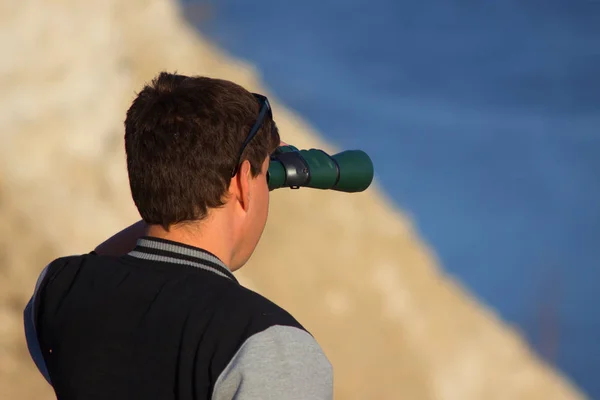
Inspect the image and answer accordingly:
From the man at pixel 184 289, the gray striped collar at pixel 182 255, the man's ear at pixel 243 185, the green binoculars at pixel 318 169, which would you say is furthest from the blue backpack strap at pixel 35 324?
the green binoculars at pixel 318 169

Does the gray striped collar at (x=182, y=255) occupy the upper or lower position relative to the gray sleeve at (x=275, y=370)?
upper

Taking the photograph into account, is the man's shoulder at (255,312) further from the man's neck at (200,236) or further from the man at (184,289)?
the man's neck at (200,236)

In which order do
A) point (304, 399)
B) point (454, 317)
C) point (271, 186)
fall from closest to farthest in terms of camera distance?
1. point (304, 399)
2. point (271, 186)
3. point (454, 317)

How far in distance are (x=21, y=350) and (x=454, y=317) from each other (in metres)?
16.1

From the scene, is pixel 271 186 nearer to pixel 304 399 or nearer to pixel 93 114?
pixel 304 399

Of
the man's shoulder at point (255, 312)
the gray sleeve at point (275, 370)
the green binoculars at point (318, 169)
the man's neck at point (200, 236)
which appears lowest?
the gray sleeve at point (275, 370)

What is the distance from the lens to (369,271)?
2102 cm

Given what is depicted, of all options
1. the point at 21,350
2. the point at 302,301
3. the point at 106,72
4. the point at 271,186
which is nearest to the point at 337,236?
the point at 302,301

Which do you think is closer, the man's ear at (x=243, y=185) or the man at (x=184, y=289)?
the man at (x=184, y=289)

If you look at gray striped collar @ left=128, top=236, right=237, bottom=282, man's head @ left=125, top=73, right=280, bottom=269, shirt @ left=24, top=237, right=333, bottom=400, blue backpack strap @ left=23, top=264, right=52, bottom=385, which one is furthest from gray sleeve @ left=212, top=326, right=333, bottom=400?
blue backpack strap @ left=23, top=264, right=52, bottom=385

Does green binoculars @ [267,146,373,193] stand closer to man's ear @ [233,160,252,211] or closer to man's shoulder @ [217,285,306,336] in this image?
man's ear @ [233,160,252,211]

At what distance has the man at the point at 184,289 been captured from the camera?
1464 millimetres

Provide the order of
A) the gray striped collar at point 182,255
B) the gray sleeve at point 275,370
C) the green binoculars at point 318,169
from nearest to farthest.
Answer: the gray sleeve at point 275,370 < the gray striped collar at point 182,255 < the green binoculars at point 318,169

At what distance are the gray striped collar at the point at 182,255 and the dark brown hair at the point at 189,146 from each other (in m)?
0.04
